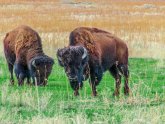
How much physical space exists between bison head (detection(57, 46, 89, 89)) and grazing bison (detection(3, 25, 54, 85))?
3058 mm

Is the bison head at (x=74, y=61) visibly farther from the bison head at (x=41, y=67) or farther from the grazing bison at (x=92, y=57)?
the bison head at (x=41, y=67)

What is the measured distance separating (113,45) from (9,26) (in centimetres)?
2179

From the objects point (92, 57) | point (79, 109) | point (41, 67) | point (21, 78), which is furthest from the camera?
→ point (21, 78)

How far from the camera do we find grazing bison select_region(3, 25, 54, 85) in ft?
56.9

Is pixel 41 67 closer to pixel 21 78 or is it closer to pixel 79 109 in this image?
pixel 21 78

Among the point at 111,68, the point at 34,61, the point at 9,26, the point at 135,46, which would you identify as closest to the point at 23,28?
the point at 34,61

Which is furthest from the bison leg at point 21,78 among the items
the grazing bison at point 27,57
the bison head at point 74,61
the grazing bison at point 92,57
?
the bison head at point 74,61

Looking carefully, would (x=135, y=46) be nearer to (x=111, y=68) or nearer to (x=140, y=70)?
(x=140, y=70)

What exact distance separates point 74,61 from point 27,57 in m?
4.49

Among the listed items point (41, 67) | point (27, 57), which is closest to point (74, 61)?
point (41, 67)

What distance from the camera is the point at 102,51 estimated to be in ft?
51.9

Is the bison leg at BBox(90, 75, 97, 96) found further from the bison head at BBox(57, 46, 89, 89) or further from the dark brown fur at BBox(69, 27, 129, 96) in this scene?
the bison head at BBox(57, 46, 89, 89)

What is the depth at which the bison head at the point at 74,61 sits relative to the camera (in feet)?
45.4

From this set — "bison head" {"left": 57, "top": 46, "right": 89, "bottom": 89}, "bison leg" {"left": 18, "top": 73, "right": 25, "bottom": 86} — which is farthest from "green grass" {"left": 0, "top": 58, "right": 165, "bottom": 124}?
"bison leg" {"left": 18, "top": 73, "right": 25, "bottom": 86}
